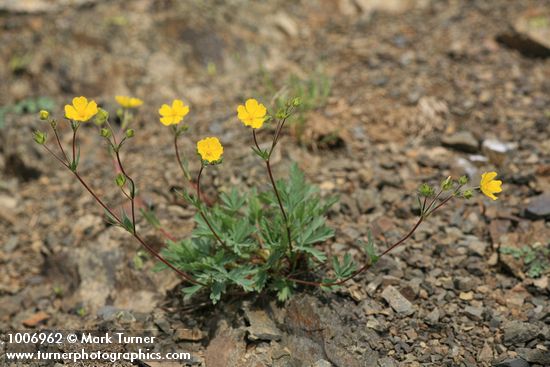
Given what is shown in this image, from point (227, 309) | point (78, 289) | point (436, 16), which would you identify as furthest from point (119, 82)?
point (436, 16)

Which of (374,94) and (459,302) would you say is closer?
(459,302)

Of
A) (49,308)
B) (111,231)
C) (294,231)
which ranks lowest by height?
(49,308)

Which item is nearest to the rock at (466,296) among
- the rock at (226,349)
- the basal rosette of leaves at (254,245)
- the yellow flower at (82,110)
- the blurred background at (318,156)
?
the blurred background at (318,156)

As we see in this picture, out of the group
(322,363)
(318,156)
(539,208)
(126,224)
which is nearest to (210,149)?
(126,224)

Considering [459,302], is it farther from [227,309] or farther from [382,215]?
[227,309]

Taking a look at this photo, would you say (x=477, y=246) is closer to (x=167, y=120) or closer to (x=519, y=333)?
(x=519, y=333)

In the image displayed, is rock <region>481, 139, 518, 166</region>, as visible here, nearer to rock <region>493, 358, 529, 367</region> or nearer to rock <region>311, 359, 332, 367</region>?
rock <region>493, 358, 529, 367</region>

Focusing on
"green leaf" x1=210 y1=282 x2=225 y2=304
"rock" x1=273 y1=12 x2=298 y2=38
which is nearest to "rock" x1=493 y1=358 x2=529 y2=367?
"green leaf" x1=210 y1=282 x2=225 y2=304

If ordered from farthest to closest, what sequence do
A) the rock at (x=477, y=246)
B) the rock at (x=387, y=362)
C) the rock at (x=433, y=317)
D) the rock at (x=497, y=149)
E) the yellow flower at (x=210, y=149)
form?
the rock at (x=497, y=149) → the rock at (x=477, y=246) → the rock at (x=433, y=317) → the rock at (x=387, y=362) → the yellow flower at (x=210, y=149)

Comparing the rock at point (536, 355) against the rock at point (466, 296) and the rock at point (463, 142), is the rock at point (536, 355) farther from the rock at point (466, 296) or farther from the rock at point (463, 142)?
the rock at point (463, 142)
